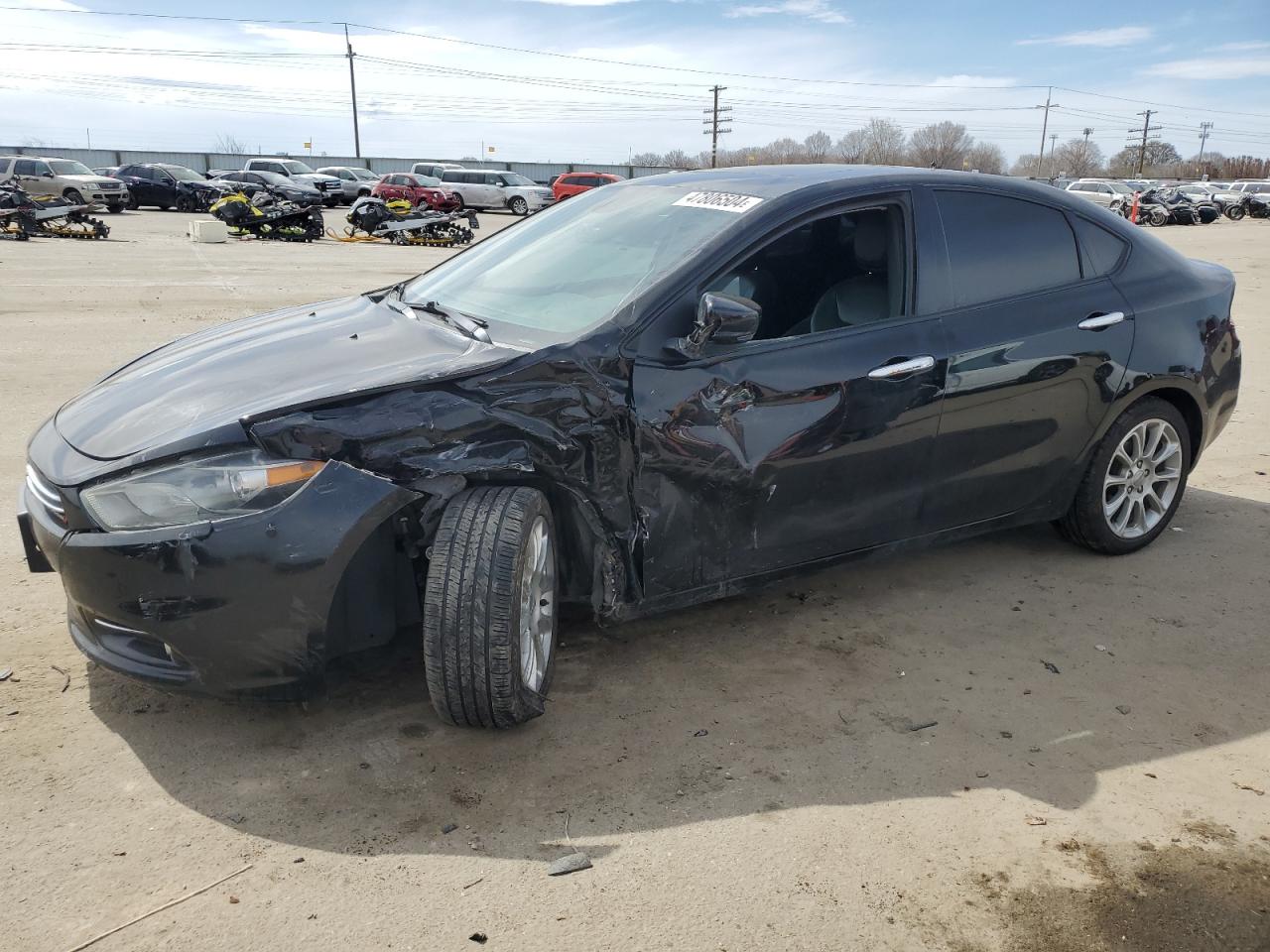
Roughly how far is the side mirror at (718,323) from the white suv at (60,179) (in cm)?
3066

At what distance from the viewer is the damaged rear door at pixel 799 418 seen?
3230 mm

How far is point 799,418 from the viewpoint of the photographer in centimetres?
341

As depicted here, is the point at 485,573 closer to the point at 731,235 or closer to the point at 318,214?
the point at 731,235

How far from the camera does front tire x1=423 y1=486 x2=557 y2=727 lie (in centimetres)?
282

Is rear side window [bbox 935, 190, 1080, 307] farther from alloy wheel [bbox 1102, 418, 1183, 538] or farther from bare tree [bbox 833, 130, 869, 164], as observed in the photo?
bare tree [bbox 833, 130, 869, 164]

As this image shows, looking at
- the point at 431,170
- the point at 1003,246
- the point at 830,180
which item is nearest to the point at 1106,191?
the point at 431,170

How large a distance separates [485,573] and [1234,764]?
2318 mm

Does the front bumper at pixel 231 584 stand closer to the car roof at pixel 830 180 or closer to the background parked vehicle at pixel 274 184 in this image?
the car roof at pixel 830 180

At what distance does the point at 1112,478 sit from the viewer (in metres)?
4.44

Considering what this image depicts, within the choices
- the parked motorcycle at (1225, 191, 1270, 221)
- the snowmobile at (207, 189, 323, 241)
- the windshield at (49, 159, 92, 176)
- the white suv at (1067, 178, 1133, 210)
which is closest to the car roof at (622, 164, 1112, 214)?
the snowmobile at (207, 189, 323, 241)

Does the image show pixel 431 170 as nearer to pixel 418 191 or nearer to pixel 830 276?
pixel 418 191

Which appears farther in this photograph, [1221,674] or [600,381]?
[1221,674]

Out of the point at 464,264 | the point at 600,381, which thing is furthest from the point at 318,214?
the point at 600,381

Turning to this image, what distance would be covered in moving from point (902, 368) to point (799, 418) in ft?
1.61
